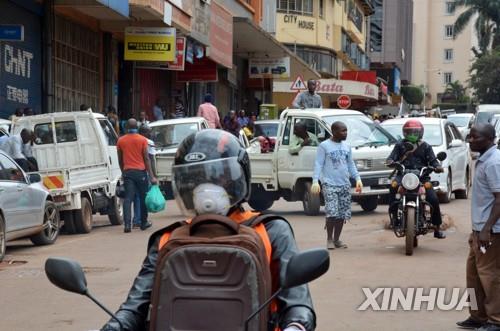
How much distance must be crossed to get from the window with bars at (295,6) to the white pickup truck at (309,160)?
3666 cm

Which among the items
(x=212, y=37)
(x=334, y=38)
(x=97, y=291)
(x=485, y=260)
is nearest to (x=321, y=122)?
(x=97, y=291)

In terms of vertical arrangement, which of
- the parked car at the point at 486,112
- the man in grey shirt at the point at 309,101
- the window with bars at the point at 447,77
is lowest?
the parked car at the point at 486,112

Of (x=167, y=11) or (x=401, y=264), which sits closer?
(x=401, y=264)

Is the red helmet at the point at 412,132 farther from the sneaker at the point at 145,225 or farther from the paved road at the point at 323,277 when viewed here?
the sneaker at the point at 145,225

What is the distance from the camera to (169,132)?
2181cm

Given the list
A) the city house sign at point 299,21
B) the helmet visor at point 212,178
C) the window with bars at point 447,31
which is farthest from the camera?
the window with bars at point 447,31

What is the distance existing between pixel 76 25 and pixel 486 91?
215ft

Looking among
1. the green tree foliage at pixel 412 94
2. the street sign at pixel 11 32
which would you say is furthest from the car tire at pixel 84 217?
the green tree foliage at pixel 412 94

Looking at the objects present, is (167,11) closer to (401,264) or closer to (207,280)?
(401,264)

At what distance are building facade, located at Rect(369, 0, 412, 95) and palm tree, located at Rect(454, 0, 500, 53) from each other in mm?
8775

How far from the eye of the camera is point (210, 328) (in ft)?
11.7

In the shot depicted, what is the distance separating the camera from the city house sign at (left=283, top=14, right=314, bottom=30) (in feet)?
181

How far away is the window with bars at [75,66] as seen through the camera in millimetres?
24872

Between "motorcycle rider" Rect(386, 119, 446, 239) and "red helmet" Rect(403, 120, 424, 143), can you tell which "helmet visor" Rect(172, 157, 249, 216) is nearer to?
"motorcycle rider" Rect(386, 119, 446, 239)
